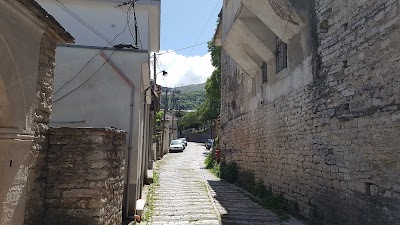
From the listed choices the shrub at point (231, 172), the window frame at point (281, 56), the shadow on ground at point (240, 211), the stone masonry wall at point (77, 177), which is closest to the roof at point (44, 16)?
the stone masonry wall at point (77, 177)

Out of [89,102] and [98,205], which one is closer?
[98,205]

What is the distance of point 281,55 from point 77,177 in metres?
6.92

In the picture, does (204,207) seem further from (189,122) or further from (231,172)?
(189,122)

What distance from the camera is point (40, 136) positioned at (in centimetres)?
422

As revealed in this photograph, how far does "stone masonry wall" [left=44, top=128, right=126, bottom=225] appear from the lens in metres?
4.43

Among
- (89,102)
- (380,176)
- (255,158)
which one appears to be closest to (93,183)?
(89,102)

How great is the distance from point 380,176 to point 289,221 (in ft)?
9.37

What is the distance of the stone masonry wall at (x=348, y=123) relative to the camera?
4848 mm

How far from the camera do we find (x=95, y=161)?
4.63 m

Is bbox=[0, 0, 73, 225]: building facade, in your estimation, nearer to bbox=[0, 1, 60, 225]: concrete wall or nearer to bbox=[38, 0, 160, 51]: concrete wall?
bbox=[0, 1, 60, 225]: concrete wall

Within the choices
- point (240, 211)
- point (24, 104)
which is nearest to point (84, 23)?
point (24, 104)

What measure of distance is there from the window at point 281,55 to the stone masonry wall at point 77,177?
6093 mm

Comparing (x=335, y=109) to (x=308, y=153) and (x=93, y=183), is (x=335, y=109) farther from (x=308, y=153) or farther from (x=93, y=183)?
(x=93, y=183)

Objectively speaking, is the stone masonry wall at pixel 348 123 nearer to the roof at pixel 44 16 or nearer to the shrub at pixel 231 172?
the roof at pixel 44 16
